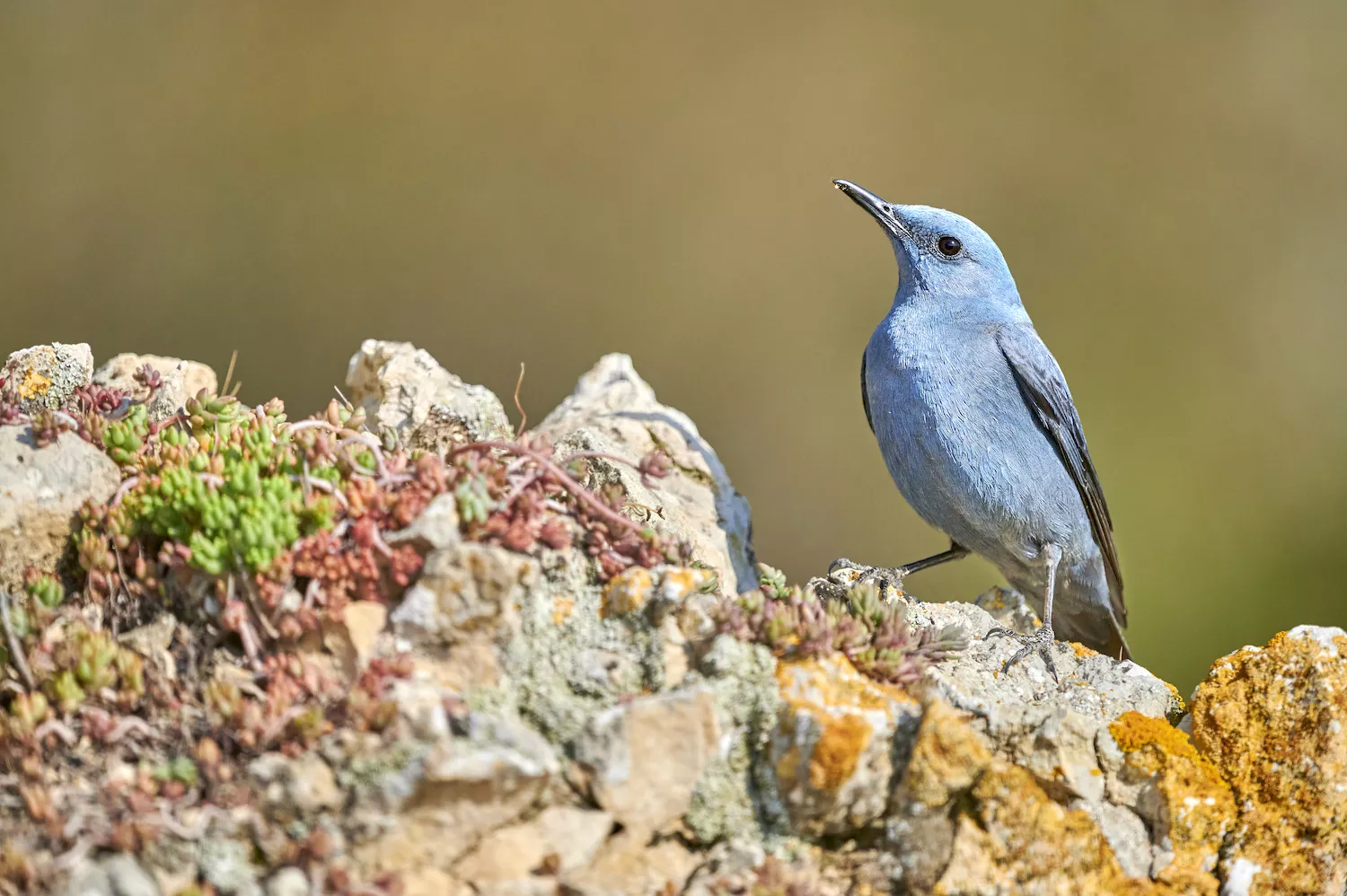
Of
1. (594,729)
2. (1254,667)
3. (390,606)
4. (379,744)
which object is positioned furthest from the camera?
(1254,667)

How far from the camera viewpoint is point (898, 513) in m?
12.6

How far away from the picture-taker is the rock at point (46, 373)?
4.37 metres

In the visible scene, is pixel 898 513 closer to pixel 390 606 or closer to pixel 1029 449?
pixel 1029 449

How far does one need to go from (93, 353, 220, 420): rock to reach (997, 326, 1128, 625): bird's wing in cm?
400

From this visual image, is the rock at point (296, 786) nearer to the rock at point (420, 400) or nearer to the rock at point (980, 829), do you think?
the rock at point (980, 829)

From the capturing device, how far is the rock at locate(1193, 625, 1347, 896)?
343 centimetres

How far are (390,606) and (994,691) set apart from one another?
2.22 meters

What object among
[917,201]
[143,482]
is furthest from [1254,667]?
[917,201]

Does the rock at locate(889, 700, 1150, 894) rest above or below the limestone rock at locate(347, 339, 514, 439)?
below

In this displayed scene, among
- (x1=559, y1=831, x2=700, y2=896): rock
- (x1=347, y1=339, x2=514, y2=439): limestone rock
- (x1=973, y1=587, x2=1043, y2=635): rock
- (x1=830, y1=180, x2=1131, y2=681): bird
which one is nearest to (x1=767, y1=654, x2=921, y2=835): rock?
(x1=559, y1=831, x2=700, y2=896): rock

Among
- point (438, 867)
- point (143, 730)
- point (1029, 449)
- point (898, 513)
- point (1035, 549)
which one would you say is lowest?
point (438, 867)

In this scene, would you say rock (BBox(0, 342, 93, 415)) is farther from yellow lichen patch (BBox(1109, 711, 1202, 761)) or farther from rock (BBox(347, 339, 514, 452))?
yellow lichen patch (BBox(1109, 711, 1202, 761))

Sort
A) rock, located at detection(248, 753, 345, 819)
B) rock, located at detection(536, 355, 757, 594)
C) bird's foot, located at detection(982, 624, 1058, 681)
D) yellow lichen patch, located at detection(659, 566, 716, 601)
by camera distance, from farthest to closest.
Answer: rock, located at detection(536, 355, 757, 594) < bird's foot, located at detection(982, 624, 1058, 681) < yellow lichen patch, located at detection(659, 566, 716, 601) < rock, located at detection(248, 753, 345, 819)

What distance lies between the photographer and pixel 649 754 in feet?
10.0
